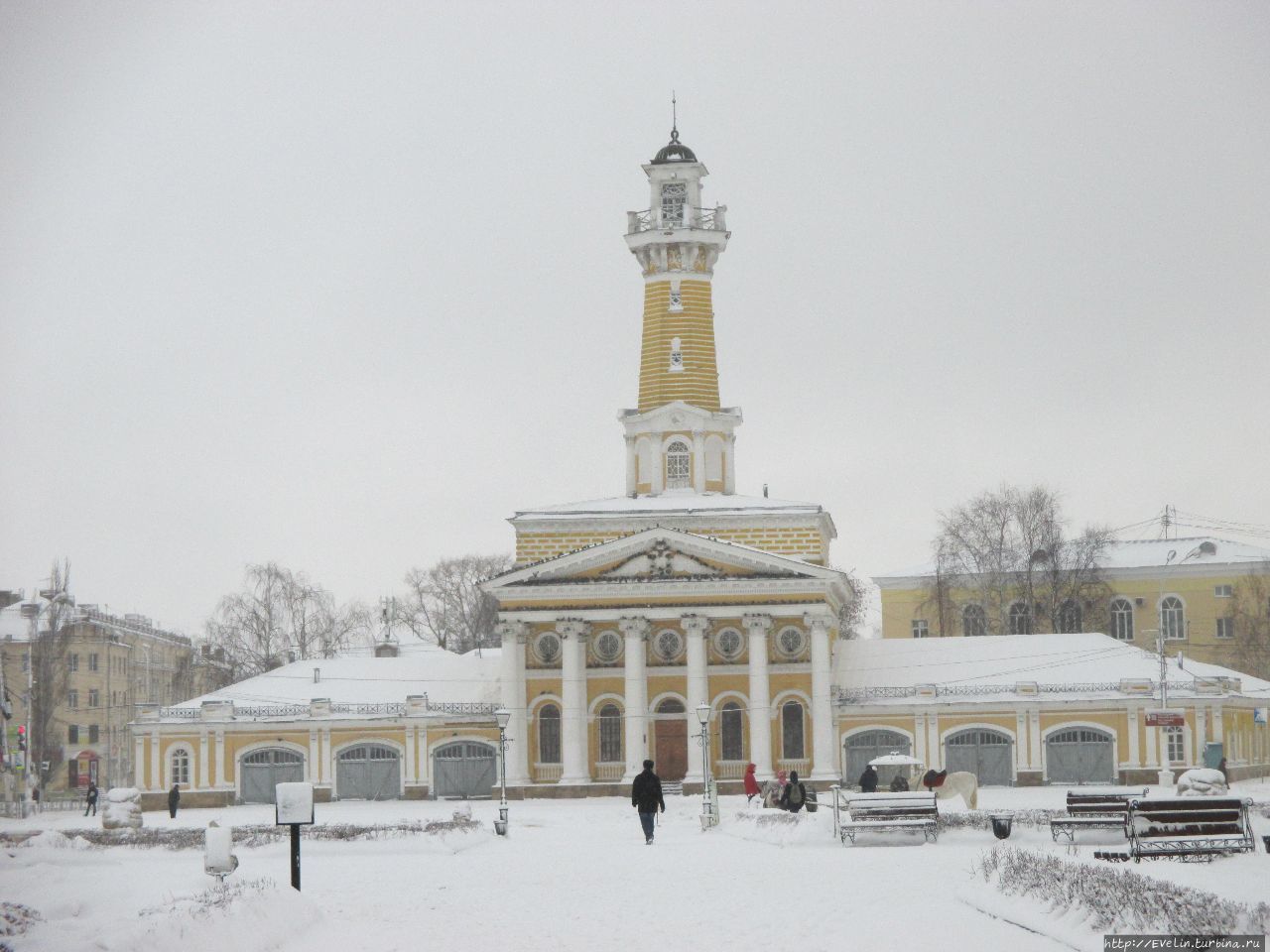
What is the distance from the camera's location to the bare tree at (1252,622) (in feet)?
266

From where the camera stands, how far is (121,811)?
130 ft

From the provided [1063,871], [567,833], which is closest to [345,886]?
[1063,871]

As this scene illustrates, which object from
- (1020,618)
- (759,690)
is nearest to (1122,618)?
(1020,618)

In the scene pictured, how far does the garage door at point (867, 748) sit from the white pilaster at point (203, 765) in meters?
19.0

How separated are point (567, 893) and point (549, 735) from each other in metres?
37.7

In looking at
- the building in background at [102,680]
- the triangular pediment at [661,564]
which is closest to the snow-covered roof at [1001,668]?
the triangular pediment at [661,564]

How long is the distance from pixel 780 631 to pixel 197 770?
59.0 feet

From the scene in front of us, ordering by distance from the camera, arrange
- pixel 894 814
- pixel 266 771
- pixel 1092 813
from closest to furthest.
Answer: pixel 1092 813 < pixel 894 814 < pixel 266 771

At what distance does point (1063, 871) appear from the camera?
2053 centimetres

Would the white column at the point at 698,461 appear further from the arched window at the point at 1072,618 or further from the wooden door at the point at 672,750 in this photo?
the arched window at the point at 1072,618

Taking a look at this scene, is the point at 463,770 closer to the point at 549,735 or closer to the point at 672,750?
the point at 549,735

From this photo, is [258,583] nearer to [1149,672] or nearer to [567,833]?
[1149,672]

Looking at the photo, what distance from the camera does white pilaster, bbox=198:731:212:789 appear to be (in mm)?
60188

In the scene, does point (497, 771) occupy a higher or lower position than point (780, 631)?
lower
